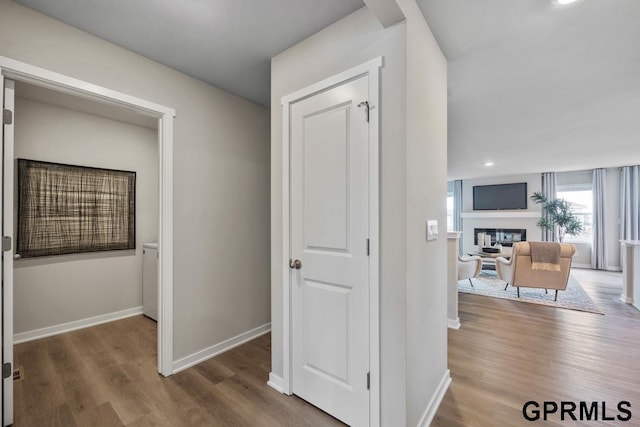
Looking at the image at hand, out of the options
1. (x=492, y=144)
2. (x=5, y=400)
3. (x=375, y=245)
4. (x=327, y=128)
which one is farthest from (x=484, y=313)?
(x=5, y=400)

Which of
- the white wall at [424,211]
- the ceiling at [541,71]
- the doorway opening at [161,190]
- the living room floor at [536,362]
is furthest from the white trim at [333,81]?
the living room floor at [536,362]

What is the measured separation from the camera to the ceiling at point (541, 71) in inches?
66.6

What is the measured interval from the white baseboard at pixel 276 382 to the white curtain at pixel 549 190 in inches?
327

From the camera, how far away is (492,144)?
4.75m

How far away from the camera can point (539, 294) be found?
15.2ft

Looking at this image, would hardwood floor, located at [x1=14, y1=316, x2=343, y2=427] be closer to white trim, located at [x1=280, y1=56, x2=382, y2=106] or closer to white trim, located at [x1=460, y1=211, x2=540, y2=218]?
white trim, located at [x1=280, y1=56, x2=382, y2=106]

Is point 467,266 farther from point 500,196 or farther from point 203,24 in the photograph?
point 500,196

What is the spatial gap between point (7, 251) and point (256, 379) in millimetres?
1774

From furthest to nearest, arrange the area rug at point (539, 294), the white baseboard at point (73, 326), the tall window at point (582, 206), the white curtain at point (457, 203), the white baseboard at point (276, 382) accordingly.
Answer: the white curtain at point (457, 203) → the tall window at point (582, 206) → the area rug at point (539, 294) → the white baseboard at point (73, 326) → the white baseboard at point (276, 382)

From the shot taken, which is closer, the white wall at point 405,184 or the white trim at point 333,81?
the white wall at point 405,184

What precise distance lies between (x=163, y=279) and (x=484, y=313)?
381 cm

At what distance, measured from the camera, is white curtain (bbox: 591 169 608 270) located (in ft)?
23.1

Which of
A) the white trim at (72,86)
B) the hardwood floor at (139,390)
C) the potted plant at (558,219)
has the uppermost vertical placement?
the white trim at (72,86)

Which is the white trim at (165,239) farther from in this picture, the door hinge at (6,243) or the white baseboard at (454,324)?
the white baseboard at (454,324)
